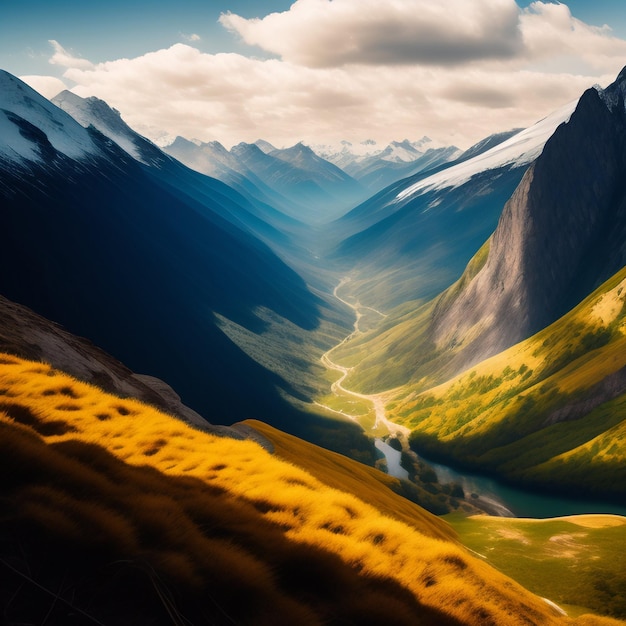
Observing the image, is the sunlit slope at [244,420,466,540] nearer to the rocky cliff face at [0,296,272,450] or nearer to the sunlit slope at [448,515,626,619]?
the rocky cliff face at [0,296,272,450]

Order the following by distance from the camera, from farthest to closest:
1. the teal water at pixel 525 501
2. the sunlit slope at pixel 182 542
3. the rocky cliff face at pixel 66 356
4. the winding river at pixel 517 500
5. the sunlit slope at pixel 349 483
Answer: the winding river at pixel 517 500
the teal water at pixel 525 501
the sunlit slope at pixel 349 483
the rocky cliff face at pixel 66 356
the sunlit slope at pixel 182 542

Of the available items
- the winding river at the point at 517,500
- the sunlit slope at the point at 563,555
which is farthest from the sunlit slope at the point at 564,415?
the sunlit slope at the point at 563,555

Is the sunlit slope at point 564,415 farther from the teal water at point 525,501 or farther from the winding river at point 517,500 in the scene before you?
the winding river at point 517,500

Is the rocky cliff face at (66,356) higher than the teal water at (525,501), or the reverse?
the rocky cliff face at (66,356)

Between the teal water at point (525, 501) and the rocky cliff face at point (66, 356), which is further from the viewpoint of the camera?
the teal water at point (525, 501)

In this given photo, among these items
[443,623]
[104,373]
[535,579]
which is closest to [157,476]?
[443,623]

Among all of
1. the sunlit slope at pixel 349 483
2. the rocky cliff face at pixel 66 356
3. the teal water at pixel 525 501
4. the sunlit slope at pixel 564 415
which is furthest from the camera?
the sunlit slope at pixel 564 415

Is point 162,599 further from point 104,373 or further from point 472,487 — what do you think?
point 472,487

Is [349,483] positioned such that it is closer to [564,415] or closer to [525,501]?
[525,501]
